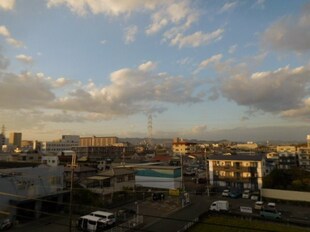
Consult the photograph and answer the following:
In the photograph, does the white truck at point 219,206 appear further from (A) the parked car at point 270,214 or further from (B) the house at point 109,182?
(B) the house at point 109,182

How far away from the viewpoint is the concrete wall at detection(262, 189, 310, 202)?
25.5 metres

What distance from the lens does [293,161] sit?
52.5 metres

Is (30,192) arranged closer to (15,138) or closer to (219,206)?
(219,206)

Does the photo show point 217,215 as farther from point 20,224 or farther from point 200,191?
point 20,224

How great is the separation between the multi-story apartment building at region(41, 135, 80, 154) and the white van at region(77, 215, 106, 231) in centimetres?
6752

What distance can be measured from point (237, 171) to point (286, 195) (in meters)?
6.64

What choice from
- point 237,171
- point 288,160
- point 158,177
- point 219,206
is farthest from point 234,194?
point 288,160

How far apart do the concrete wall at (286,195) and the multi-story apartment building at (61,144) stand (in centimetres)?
6597

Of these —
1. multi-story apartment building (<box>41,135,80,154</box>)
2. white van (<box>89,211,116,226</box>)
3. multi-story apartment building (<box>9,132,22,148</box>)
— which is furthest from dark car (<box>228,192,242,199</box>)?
multi-story apartment building (<box>9,132,22,148</box>)

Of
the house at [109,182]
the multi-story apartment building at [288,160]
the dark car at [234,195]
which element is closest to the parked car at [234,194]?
the dark car at [234,195]

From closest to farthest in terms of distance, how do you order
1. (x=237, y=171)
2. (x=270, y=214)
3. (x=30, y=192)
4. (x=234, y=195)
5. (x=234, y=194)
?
(x=30, y=192) < (x=270, y=214) < (x=234, y=195) < (x=234, y=194) < (x=237, y=171)

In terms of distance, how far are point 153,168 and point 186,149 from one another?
57928 millimetres

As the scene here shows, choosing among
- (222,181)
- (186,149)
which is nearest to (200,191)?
(222,181)

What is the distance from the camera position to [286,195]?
87.0 feet
